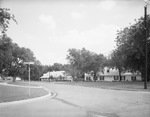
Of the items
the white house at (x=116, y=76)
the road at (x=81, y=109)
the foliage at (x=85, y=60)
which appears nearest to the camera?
the road at (x=81, y=109)

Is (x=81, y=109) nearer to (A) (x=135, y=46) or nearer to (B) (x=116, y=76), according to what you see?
(A) (x=135, y=46)

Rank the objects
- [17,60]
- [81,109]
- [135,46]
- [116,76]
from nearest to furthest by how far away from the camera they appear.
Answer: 1. [81,109]
2. [135,46]
3. [17,60]
4. [116,76]

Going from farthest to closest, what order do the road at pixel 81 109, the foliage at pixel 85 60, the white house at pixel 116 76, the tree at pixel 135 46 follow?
1. the white house at pixel 116 76
2. the foliage at pixel 85 60
3. the tree at pixel 135 46
4. the road at pixel 81 109

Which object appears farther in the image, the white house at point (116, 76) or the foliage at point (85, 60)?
the white house at point (116, 76)

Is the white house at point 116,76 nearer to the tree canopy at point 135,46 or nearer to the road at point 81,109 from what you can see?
the tree canopy at point 135,46

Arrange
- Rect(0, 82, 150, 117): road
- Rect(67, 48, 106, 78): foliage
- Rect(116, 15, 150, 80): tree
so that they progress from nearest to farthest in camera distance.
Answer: Rect(0, 82, 150, 117): road → Rect(116, 15, 150, 80): tree → Rect(67, 48, 106, 78): foliage

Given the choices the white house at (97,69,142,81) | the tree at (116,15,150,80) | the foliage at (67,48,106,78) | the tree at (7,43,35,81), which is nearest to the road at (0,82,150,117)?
the tree at (116,15,150,80)

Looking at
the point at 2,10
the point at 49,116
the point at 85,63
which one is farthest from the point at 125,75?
the point at 49,116

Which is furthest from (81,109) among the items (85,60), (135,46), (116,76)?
(116,76)

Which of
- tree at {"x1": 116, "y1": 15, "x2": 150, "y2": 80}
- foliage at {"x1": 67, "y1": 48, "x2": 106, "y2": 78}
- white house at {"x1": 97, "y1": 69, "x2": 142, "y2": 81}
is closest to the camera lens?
tree at {"x1": 116, "y1": 15, "x2": 150, "y2": 80}

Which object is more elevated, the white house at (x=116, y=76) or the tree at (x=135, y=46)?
the tree at (x=135, y=46)

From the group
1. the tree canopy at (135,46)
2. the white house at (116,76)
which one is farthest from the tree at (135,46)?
the white house at (116,76)

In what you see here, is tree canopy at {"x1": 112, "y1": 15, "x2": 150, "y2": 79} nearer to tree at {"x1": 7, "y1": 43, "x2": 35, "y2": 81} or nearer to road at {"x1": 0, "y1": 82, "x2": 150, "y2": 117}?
road at {"x1": 0, "y1": 82, "x2": 150, "y2": 117}

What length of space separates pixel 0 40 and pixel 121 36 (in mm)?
29420
